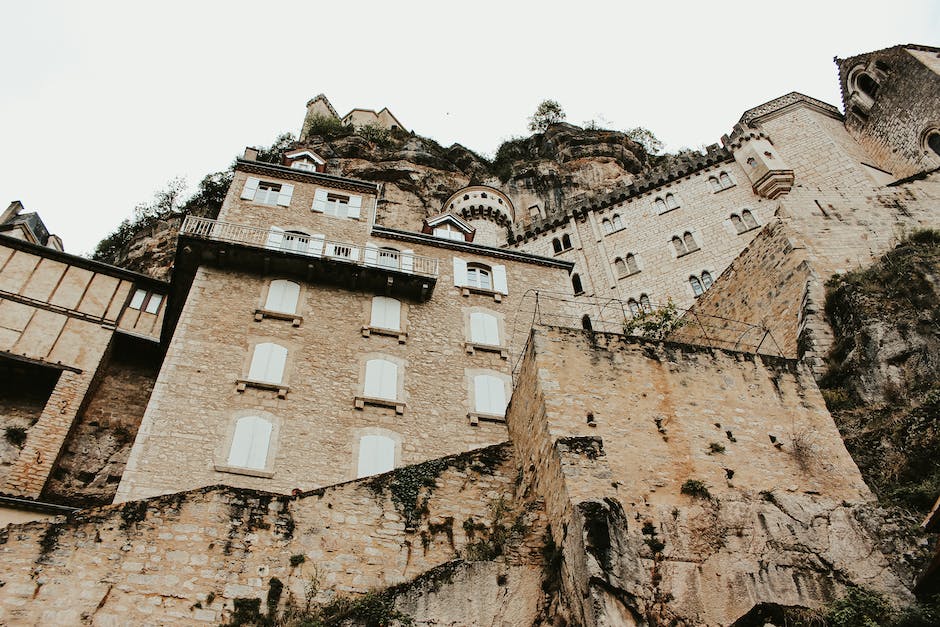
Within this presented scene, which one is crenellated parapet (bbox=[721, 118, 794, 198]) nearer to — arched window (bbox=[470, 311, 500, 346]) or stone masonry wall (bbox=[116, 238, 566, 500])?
stone masonry wall (bbox=[116, 238, 566, 500])

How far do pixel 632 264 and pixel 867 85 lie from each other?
17898 millimetres

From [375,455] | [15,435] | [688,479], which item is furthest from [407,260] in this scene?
[688,479]

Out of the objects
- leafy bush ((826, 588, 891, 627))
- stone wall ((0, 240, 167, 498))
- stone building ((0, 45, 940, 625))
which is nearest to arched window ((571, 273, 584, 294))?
stone building ((0, 45, 940, 625))

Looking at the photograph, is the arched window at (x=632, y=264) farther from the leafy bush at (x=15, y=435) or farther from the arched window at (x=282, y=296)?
the leafy bush at (x=15, y=435)

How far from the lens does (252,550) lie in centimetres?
966

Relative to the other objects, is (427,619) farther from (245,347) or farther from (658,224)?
(658,224)

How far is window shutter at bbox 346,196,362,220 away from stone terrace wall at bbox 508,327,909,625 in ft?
41.0

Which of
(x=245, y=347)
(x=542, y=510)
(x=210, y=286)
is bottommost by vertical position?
(x=542, y=510)

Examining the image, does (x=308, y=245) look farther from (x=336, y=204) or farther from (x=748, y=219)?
(x=748, y=219)

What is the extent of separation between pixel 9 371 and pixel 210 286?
5740 millimetres

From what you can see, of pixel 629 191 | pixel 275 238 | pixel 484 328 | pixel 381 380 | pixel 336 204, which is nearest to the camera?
pixel 381 380

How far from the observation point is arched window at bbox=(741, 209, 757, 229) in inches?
1337

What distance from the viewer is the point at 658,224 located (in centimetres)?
3662

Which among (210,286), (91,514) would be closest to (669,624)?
(91,514)
